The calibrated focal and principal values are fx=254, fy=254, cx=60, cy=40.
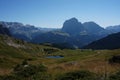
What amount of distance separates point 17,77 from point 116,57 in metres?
15.4

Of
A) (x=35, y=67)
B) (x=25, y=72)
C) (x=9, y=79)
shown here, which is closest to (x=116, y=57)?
(x=35, y=67)

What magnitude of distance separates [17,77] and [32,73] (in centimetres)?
220

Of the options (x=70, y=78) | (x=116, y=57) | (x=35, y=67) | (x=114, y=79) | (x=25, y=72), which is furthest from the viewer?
(x=116, y=57)

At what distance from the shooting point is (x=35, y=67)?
Result: 19.3 m

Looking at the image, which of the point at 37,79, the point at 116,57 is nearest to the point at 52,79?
the point at 37,79

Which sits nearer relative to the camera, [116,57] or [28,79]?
[28,79]

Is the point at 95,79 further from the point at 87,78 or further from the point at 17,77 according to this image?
the point at 17,77

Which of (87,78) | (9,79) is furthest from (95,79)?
(9,79)

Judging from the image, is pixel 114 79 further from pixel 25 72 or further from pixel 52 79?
pixel 25 72

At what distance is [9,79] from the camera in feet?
50.2

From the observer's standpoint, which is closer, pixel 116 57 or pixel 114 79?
pixel 114 79

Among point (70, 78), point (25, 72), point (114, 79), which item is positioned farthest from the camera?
point (25, 72)

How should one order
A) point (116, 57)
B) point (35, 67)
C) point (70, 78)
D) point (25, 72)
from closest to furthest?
1. point (70, 78)
2. point (25, 72)
3. point (35, 67)
4. point (116, 57)

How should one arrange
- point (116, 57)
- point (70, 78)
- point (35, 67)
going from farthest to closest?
1. point (116, 57)
2. point (35, 67)
3. point (70, 78)
